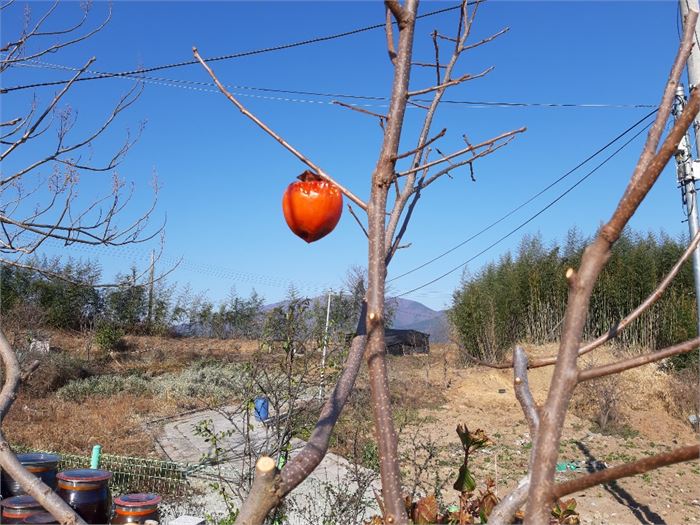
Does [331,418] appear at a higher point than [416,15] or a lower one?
lower

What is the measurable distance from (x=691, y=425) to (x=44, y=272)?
23.7 feet

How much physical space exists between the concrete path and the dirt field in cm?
31

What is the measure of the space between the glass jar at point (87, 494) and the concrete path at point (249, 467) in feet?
2.31

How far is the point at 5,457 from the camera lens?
714 mm

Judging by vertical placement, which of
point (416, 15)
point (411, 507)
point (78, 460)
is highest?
point (416, 15)

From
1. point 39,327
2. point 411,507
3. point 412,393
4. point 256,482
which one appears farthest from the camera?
point 39,327

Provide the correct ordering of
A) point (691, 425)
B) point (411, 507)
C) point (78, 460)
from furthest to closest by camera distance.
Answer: point (691, 425) < point (78, 460) < point (411, 507)

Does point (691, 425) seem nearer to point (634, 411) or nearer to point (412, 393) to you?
point (634, 411)

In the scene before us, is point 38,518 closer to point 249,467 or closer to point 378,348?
point 249,467

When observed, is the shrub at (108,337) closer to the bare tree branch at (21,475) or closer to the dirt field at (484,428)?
the dirt field at (484,428)

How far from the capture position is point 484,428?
709 centimetres

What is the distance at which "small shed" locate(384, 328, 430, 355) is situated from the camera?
1439cm

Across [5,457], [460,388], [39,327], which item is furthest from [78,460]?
[39,327]

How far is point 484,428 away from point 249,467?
4872 mm
